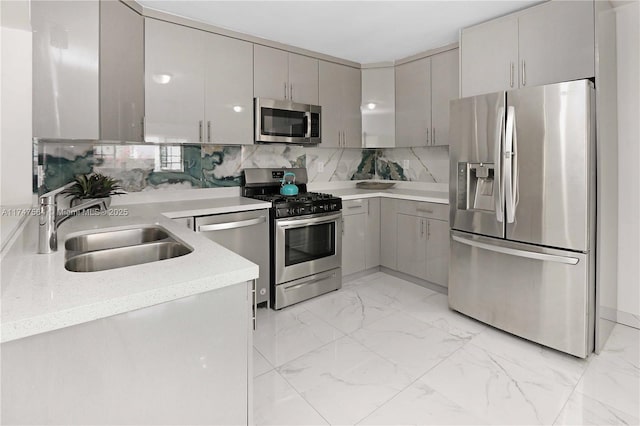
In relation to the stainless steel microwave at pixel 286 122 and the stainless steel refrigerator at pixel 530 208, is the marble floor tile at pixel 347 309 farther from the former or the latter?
the stainless steel microwave at pixel 286 122

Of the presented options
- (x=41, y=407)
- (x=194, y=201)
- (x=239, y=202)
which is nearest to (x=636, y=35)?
(x=239, y=202)

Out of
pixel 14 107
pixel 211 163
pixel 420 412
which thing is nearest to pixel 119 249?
pixel 14 107

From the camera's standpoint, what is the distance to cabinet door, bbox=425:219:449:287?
3.22m

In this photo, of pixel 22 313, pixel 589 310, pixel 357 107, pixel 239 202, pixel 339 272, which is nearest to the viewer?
pixel 22 313

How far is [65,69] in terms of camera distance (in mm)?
1933

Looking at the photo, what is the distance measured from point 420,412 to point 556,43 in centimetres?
249

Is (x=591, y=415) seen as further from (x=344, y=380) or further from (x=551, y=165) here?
(x=551, y=165)

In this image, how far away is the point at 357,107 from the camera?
398 cm

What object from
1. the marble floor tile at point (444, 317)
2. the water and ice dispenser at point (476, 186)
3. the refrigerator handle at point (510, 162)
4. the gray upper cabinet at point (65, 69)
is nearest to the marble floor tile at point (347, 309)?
the marble floor tile at point (444, 317)

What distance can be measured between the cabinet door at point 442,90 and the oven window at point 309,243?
1.39 metres

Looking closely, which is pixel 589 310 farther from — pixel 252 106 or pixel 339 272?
pixel 252 106

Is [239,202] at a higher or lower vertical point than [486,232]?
higher

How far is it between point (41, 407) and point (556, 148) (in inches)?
104

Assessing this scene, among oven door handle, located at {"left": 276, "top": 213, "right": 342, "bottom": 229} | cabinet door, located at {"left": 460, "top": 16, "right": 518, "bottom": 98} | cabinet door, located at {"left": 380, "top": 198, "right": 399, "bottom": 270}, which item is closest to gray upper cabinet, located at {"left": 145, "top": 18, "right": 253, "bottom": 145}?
oven door handle, located at {"left": 276, "top": 213, "right": 342, "bottom": 229}
